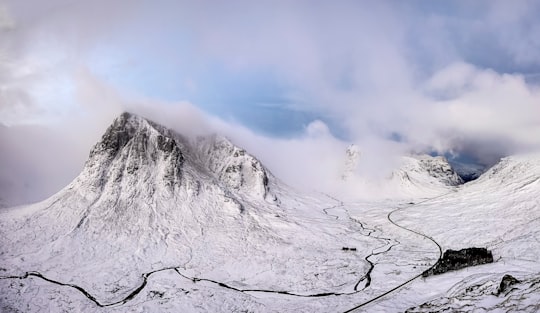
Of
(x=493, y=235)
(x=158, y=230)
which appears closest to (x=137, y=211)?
(x=158, y=230)

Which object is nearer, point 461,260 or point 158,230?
point 461,260

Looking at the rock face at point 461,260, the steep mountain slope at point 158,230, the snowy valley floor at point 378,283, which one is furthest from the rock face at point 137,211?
the rock face at point 461,260

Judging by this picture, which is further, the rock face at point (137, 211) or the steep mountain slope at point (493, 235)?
the rock face at point (137, 211)

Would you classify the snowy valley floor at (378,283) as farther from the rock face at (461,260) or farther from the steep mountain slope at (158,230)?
the rock face at (461,260)

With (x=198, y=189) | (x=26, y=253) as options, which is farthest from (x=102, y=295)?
(x=198, y=189)

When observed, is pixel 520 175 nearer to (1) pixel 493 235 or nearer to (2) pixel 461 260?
(1) pixel 493 235
